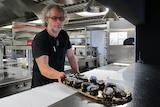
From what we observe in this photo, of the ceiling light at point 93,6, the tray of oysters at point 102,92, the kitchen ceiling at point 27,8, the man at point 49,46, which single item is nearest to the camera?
the tray of oysters at point 102,92

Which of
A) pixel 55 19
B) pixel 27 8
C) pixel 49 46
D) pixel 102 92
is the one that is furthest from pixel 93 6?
pixel 27 8

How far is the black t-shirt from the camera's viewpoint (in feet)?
4.66

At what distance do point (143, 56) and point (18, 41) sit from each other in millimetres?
2296

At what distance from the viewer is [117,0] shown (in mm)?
1016

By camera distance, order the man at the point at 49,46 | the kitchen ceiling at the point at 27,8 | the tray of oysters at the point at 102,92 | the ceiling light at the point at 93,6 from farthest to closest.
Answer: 1. the kitchen ceiling at the point at 27,8
2. the ceiling light at the point at 93,6
3. the man at the point at 49,46
4. the tray of oysters at the point at 102,92

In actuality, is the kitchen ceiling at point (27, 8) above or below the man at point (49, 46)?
above

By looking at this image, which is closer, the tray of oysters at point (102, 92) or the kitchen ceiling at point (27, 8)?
the tray of oysters at point (102, 92)

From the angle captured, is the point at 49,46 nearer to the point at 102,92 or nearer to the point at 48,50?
the point at 48,50

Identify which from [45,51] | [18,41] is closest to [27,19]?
[18,41]

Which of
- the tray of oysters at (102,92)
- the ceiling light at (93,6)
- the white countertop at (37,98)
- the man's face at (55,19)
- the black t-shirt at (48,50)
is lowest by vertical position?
the white countertop at (37,98)

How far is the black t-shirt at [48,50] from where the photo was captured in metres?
1.42

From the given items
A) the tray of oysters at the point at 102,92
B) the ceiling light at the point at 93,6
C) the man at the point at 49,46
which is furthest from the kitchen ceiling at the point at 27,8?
the tray of oysters at the point at 102,92

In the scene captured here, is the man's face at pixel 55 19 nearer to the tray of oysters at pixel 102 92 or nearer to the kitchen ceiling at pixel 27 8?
the tray of oysters at pixel 102 92

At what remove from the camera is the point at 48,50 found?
4.99 feet
